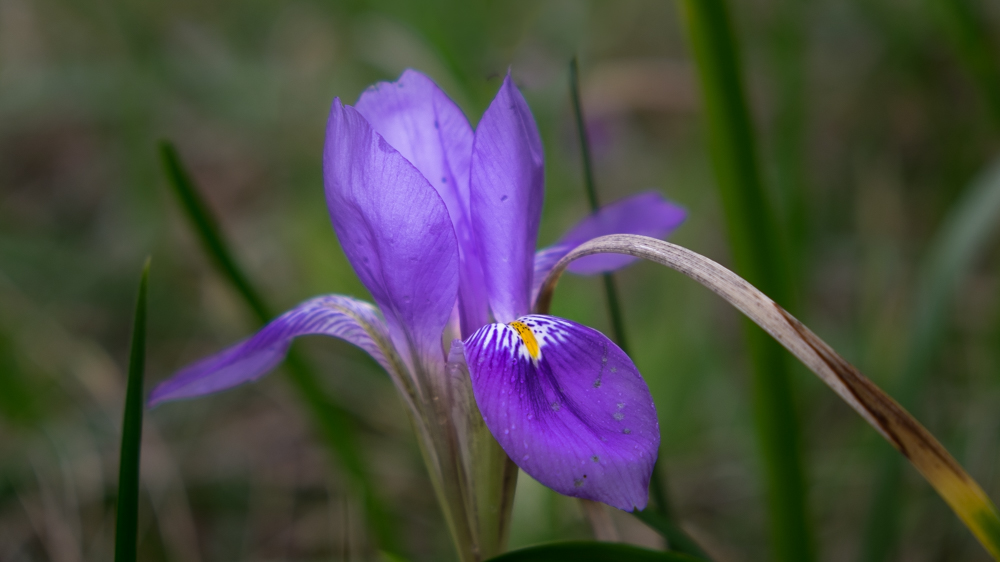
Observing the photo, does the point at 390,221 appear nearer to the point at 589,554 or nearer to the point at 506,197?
the point at 506,197

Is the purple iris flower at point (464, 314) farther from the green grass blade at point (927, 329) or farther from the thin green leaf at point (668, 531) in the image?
the green grass blade at point (927, 329)

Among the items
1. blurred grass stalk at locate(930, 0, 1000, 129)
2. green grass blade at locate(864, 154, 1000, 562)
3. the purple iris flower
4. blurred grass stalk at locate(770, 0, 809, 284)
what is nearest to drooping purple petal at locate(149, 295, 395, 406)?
the purple iris flower

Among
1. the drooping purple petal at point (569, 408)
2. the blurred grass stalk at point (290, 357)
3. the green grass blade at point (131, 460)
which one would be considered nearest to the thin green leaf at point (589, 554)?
the drooping purple petal at point (569, 408)

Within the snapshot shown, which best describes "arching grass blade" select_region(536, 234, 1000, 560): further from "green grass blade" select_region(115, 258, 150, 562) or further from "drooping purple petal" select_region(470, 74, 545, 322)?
"green grass blade" select_region(115, 258, 150, 562)

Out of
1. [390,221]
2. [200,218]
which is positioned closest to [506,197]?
[390,221]

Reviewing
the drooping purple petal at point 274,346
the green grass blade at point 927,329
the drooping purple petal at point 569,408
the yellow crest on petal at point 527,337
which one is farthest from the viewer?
the green grass blade at point 927,329

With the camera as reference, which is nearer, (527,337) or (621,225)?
(527,337)
